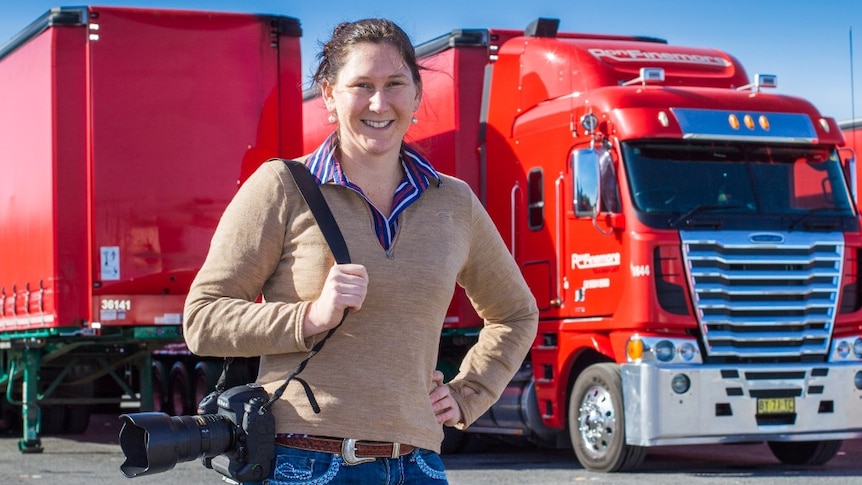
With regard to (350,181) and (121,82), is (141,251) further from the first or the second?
(350,181)

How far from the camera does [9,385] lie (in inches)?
628

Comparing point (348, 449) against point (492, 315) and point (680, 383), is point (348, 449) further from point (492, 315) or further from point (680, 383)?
point (680, 383)

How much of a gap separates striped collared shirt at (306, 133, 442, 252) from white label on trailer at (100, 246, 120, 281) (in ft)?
33.9

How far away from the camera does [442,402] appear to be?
11.6ft

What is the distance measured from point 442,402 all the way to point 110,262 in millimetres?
10471

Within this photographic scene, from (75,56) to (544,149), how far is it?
428cm

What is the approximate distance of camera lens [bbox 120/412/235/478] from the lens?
321 centimetres

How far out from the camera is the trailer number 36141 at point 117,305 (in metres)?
13.6

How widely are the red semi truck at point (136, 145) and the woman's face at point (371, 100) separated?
10.4m

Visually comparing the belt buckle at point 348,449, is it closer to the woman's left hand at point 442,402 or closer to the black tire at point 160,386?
the woman's left hand at point 442,402

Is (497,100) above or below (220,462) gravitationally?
above

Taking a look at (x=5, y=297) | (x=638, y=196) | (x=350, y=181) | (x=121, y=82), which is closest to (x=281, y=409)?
(x=350, y=181)

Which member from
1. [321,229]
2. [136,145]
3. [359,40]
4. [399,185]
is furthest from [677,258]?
[321,229]

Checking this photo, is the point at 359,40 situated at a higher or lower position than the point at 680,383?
higher
